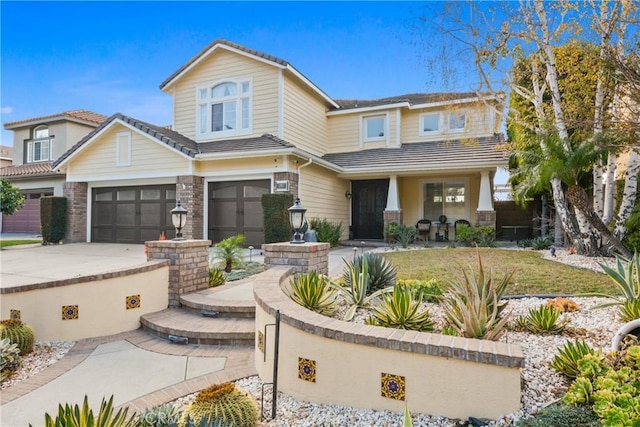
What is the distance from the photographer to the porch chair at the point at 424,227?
14836mm

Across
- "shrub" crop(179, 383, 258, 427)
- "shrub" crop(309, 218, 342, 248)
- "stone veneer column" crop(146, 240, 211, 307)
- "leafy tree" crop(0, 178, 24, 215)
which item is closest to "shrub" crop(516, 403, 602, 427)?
"shrub" crop(179, 383, 258, 427)

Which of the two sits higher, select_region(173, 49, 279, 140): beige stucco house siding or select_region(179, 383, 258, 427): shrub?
select_region(173, 49, 279, 140): beige stucco house siding

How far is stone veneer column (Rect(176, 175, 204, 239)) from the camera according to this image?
13047 millimetres

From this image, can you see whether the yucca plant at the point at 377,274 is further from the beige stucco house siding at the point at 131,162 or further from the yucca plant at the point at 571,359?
the beige stucco house siding at the point at 131,162

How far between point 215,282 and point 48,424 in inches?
191

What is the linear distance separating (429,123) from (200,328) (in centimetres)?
1396

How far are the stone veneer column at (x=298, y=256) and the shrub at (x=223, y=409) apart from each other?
9.65 feet

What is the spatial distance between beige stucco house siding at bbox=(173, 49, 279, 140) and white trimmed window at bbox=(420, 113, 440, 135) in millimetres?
6699

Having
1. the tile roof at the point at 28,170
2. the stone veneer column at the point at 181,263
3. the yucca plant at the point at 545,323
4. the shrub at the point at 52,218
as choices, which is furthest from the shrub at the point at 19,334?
the tile roof at the point at 28,170

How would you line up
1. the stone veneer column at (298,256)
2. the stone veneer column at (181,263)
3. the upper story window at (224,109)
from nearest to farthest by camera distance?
the stone veneer column at (298,256) → the stone veneer column at (181,263) → the upper story window at (224,109)

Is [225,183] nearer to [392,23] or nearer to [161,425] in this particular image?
[392,23]

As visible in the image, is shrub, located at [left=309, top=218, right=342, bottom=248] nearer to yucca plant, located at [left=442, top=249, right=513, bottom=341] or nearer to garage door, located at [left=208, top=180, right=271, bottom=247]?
garage door, located at [left=208, top=180, right=271, bottom=247]

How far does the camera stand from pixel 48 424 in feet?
6.68

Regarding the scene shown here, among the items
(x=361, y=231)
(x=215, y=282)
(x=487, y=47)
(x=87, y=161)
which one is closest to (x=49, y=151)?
(x=87, y=161)
